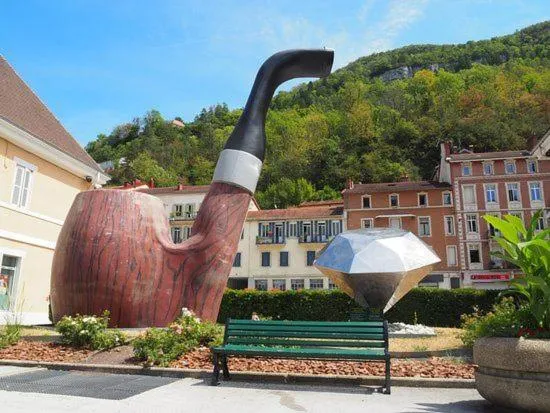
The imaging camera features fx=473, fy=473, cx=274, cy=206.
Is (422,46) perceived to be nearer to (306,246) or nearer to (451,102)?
(451,102)

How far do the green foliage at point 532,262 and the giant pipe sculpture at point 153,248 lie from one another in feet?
22.2

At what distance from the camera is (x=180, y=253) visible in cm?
1066

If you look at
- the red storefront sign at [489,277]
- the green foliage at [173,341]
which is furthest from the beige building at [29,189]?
the red storefront sign at [489,277]

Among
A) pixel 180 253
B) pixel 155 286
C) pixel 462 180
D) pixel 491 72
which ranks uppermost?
pixel 491 72

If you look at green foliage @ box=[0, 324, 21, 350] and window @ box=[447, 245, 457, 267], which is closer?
green foliage @ box=[0, 324, 21, 350]

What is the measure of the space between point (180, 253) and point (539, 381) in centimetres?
779

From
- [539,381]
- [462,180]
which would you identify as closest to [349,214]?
[462,180]

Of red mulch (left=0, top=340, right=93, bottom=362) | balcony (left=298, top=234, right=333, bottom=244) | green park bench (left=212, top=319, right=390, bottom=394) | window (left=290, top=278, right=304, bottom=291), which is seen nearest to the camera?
green park bench (left=212, top=319, right=390, bottom=394)

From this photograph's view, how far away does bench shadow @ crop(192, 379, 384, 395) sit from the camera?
5746 millimetres

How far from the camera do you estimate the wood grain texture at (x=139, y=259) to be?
388 inches

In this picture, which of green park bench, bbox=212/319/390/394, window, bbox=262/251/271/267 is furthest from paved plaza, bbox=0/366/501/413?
window, bbox=262/251/271/267

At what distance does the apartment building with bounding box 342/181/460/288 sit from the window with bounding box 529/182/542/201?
682cm

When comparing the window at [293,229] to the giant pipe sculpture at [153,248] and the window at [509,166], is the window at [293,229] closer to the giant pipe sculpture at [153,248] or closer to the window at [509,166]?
the window at [509,166]

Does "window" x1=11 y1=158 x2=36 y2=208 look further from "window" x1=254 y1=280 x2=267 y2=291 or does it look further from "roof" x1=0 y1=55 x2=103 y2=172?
"window" x1=254 y1=280 x2=267 y2=291
